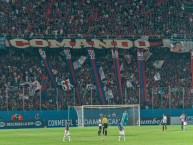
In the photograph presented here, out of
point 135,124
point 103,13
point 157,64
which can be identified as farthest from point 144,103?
point 103,13

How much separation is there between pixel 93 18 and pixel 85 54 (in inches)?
208

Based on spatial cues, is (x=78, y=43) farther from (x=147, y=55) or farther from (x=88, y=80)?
(x=147, y=55)

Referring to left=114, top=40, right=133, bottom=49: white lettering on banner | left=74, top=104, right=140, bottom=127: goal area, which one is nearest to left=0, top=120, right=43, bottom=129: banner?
left=74, top=104, right=140, bottom=127: goal area

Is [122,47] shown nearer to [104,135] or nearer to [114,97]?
[114,97]

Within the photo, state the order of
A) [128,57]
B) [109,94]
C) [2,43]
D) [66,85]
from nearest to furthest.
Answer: [2,43]
[66,85]
[109,94]
[128,57]

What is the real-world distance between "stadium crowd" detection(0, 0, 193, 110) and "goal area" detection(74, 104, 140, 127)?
176cm

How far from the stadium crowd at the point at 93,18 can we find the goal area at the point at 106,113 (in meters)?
12.7

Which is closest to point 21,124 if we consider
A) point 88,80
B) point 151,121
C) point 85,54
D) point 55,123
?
point 55,123

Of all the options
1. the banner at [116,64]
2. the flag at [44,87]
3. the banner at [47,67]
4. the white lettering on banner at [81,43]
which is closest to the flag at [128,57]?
the banner at [116,64]

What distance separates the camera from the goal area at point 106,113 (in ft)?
277

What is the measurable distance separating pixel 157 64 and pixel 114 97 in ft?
34.0

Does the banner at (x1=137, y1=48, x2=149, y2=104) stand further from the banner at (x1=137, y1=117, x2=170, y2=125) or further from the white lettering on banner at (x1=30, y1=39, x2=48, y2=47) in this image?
the white lettering on banner at (x1=30, y1=39, x2=48, y2=47)

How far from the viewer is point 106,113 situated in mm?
85000

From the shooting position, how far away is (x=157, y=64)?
9562 centimetres
